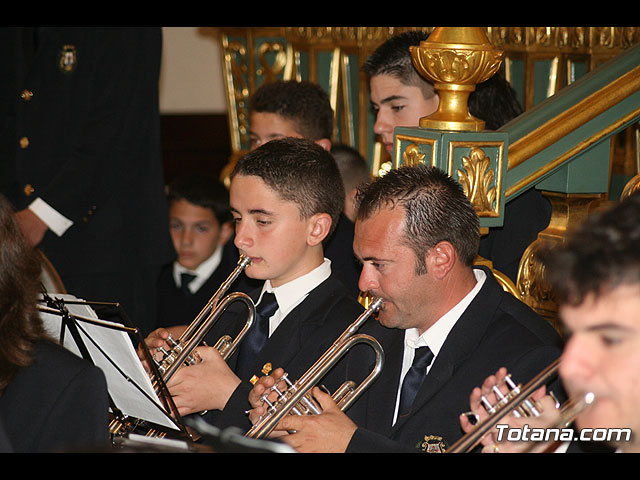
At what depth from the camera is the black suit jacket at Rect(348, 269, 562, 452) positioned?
2.40 metres

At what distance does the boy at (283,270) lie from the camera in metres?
2.89

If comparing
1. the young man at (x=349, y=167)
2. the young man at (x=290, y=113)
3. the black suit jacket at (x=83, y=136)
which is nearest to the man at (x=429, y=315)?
the young man at (x=290, y=113)

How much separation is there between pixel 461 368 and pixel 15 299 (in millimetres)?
1156

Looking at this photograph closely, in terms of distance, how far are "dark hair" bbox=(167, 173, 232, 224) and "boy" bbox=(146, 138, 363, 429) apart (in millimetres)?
2036

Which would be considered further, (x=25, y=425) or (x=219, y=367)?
(x=219, y=367)

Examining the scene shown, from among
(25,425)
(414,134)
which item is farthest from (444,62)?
(25,425)

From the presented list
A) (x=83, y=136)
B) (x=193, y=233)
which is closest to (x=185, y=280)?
(x=193, y=233)

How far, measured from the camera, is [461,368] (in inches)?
97.7

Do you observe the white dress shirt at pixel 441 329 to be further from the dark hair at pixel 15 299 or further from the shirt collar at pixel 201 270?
Result: the shirt collar at pixel 201 270

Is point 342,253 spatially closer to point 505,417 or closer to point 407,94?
point 407,94

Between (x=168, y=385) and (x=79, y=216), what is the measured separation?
1485 millimetres

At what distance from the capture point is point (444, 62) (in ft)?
9.22

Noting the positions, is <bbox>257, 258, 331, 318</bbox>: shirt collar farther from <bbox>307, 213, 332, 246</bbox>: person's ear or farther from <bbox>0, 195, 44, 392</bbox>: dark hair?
<bbox>0, 195, 44, 392</bbox>: dark hair

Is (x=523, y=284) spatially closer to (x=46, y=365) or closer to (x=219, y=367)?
(x=219, y=367)
